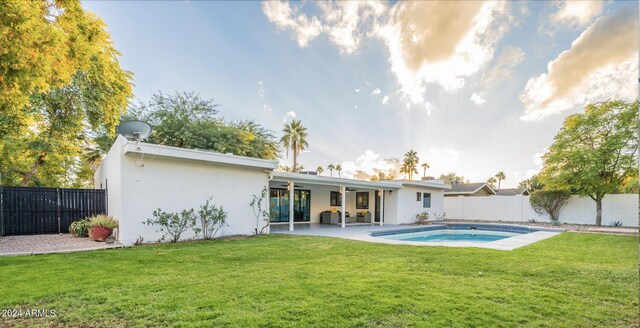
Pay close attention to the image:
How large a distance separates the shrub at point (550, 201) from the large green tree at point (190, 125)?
18.6 metres

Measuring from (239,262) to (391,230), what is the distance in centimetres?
929

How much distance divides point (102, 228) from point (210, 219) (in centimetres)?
294

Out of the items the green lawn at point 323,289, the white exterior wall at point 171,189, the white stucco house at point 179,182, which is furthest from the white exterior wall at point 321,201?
the green lawn at point 323,289

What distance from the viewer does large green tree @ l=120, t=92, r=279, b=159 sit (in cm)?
1811

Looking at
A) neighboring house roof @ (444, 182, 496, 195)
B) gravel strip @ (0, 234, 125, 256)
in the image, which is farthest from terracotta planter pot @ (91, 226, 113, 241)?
neighboring house roof @ (444, 182, 496, 195)

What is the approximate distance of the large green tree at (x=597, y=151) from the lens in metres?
15.1

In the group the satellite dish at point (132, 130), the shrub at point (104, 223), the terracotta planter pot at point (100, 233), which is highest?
the satellite dish at point (132, 130)

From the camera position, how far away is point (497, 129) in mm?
15656

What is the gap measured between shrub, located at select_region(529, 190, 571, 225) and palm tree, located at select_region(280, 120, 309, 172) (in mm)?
22229

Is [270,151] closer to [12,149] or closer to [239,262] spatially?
[12,149]

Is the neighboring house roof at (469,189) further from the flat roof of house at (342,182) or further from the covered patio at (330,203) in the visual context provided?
the covered patio at (330,203)

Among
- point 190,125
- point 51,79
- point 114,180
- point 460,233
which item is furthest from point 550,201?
point 51,79

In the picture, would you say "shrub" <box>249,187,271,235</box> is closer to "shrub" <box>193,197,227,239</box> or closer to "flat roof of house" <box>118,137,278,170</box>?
"flat roof of house" <box>118,137,278,170</box>

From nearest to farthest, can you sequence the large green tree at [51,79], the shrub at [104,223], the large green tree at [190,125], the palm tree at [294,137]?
1. the large green tree at [51,79]
2. the shrub at [104,223]
3. the large green tree at [190,125]
4. the palm tree at [294,137]
